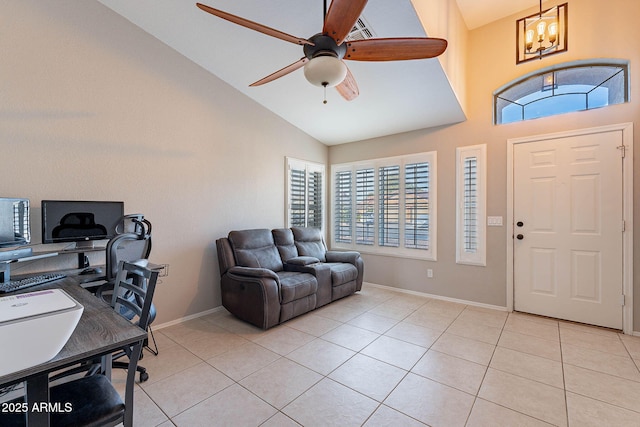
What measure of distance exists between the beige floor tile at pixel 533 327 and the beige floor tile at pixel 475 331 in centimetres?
22

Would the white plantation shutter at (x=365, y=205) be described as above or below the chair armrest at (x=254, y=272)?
above

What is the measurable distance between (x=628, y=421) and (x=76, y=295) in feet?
11.2

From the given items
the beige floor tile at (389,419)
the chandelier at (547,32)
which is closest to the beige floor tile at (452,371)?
the beige floor tile at (389,419)

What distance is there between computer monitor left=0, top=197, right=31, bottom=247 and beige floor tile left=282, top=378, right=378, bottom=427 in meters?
2.35

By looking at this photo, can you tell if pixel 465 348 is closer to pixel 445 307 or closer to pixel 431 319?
pixel 431 319

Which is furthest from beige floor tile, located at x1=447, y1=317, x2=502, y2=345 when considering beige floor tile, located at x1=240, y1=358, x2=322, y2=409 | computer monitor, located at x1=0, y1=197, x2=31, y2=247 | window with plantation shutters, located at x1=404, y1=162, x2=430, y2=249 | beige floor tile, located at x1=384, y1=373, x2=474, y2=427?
computer monitor, located at x1=0, y1=197, x2=31, y2=247

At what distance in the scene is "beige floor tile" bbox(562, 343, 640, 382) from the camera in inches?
87.4

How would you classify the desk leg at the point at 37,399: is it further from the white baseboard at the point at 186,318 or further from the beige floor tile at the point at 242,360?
the white baseboard at the point at 186,318

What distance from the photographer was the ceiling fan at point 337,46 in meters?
1.66

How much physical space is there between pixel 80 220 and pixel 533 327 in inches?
186

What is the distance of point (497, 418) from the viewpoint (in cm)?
174

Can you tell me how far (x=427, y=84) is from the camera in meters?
3.17

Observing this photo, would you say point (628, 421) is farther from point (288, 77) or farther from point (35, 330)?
point (288, 77)

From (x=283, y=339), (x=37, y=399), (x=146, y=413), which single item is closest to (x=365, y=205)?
(x=283, y=339)
